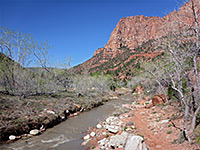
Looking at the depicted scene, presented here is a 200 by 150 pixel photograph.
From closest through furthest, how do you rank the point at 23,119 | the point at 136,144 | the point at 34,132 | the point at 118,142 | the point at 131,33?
the point at 136,144 < the point at 118,142 < the point at 34,132 < the point at 23,119 < the point at 131,33

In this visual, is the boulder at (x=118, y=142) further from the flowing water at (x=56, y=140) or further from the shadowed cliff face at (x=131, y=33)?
the shadowed cliff face at (x=131, y=33)

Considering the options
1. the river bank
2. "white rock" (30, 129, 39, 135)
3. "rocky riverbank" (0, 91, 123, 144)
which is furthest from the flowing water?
"rocky riverbank" (0, 91, 123, 144)

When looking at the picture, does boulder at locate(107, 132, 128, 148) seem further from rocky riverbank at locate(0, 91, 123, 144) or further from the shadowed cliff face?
rocky riverbank at locate(0, 91, 123, 144)

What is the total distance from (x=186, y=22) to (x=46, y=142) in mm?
11097

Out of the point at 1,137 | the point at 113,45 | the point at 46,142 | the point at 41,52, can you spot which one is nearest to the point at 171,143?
the point at 46,142

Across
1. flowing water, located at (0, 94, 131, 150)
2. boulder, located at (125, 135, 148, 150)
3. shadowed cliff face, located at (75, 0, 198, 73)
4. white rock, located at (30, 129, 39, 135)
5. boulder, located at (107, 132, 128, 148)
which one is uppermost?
shadowed cliff face, located at (75, 0, 198, 73)

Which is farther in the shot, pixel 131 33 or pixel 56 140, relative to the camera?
pixel 131 33

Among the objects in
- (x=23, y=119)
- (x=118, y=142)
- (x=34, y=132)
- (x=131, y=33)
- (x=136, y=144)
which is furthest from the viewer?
(x=131, y=33)

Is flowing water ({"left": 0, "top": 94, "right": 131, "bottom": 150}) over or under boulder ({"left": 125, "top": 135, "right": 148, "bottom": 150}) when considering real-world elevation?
under

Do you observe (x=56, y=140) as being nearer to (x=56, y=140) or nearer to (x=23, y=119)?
(x=56, y=140)

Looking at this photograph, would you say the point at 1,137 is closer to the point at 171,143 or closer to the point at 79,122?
the point at 79,122

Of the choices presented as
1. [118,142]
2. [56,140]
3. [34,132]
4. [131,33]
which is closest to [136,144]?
[118,142]

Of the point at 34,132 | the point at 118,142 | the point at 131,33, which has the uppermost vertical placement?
the point at 131,33

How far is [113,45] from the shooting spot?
6614 inches
